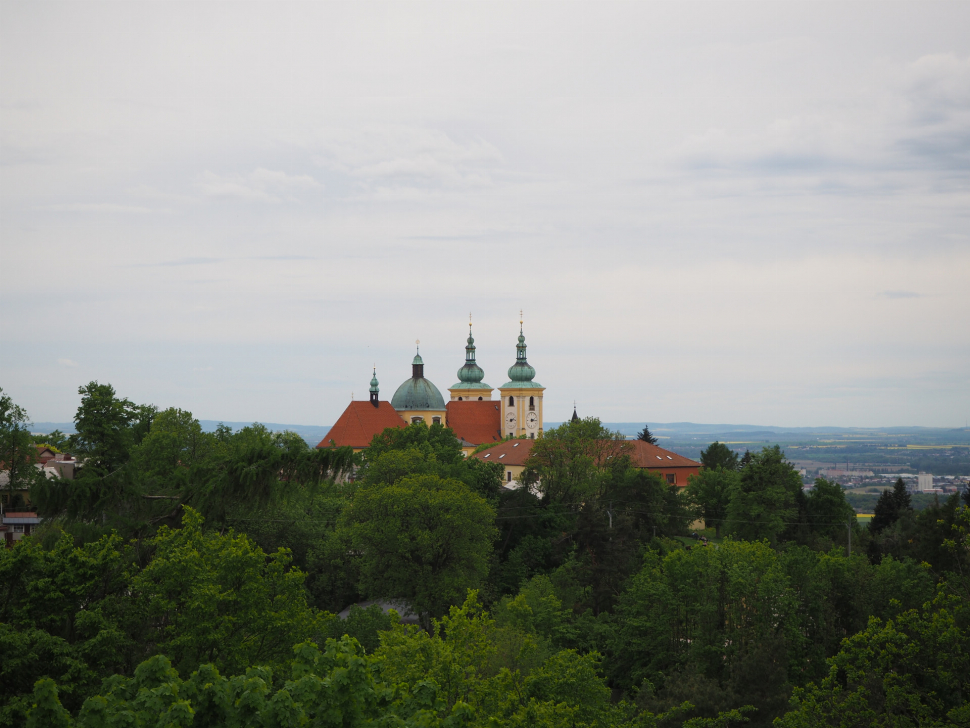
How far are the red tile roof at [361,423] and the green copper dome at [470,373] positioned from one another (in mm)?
17607

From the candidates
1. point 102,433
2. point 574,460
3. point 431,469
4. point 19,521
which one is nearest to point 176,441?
point 19,521

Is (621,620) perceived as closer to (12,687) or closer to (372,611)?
(372,611)

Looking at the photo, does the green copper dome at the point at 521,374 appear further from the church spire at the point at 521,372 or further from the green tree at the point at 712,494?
the green tree at the point at 712,494

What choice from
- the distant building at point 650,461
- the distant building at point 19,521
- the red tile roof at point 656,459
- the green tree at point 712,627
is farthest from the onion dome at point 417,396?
the green tree at point 712,627

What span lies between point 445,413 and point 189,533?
89857 mm

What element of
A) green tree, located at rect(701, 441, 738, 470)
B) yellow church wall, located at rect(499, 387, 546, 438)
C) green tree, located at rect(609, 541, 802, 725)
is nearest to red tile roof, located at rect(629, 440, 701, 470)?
green tree, located at rect(701, 441, 738, 470)

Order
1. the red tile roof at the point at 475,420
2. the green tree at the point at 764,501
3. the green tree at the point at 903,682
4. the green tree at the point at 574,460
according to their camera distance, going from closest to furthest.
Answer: the green tree at the point at 903,682 < the green tree at the point at 764,501 < the green tree at the point at 574,460 < the red tile roof at the point at 475,420

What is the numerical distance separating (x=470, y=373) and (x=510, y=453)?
1628 inches

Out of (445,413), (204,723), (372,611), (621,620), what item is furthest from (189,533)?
(445,413)

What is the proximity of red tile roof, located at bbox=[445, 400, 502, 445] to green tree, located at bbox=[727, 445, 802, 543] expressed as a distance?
57.3 metres

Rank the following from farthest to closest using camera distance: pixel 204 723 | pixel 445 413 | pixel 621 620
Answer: pixel 445 413
pixel 621 620
pixel 204 723

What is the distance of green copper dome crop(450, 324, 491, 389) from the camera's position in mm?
120625

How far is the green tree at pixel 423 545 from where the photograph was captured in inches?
1500

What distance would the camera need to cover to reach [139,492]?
2138cm
